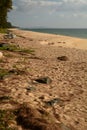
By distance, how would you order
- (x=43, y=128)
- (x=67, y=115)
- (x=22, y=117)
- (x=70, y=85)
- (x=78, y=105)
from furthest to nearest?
1. (x=70, y=85)
2. (x=78, y=105)
3. (x=67, y=115)
4. (x=22, y=117)
5. (x=43, y=128)

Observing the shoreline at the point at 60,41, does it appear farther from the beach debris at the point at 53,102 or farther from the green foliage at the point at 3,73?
the beach debris at the point at 53,102

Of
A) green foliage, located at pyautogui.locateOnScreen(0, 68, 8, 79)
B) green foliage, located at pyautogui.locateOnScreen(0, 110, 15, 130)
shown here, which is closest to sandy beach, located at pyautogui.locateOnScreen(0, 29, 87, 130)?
green foliage, located at pyautogui.locateOnScreen(0, 68, 8, 79)

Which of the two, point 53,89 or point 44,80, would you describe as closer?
point 53,89

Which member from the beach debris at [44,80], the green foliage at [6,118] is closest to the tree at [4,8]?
the beach debris at [44,80]

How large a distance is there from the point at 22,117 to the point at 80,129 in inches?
63.3

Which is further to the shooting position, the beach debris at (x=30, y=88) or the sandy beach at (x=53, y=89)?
the beach debris at (x=30, y=88)

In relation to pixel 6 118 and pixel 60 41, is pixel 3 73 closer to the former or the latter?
pixel 6 118

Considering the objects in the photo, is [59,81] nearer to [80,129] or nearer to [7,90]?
[7,90]

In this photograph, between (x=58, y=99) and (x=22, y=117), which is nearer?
(x=22, y=117)

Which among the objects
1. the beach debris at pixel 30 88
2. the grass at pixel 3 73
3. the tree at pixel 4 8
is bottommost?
the beach debris at pixel 30 88

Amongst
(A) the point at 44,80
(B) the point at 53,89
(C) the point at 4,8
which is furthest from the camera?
(C) the point at 4,8

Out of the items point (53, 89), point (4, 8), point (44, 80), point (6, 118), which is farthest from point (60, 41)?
point (6, 118)

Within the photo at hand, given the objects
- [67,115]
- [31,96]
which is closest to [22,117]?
[67,115]

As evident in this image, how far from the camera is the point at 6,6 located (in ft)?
150
